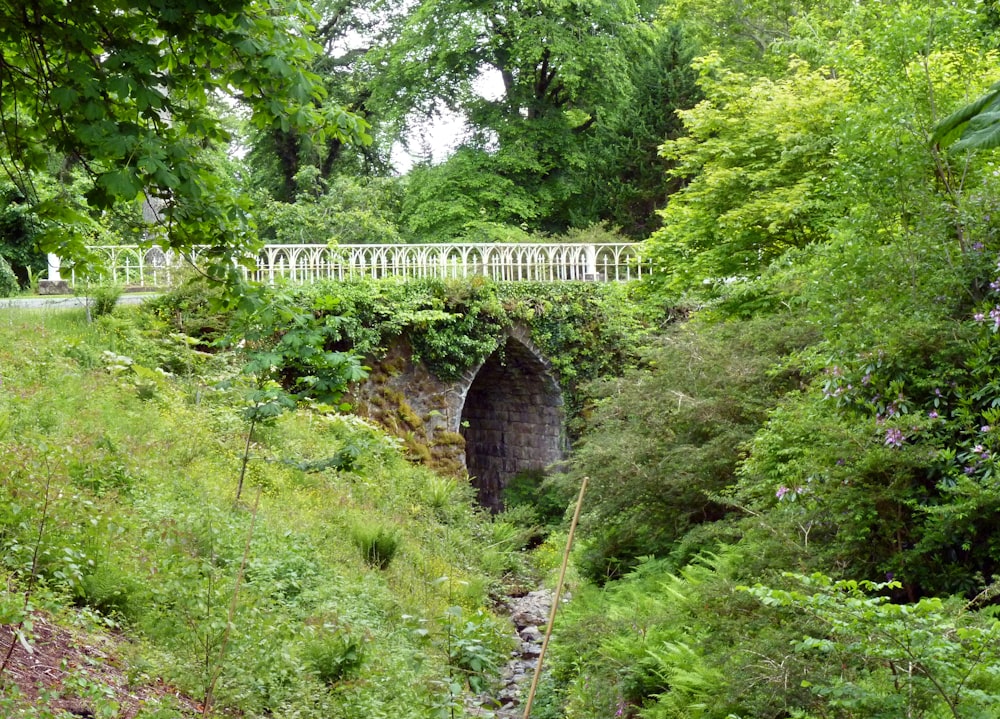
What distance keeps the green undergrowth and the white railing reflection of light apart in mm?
2669

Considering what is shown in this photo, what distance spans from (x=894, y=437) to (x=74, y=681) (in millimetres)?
4688

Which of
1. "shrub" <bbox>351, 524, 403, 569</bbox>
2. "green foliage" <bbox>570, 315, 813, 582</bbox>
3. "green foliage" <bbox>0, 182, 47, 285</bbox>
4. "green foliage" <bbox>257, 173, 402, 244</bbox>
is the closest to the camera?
"green foliage" <bbox>570, 315, 813, 582</bbox>

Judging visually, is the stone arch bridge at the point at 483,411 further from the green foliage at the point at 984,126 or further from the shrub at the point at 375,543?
the green foliage at the point at 984,126

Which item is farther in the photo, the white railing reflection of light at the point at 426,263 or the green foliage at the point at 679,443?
the white railing reflection of light at the point at 426,263

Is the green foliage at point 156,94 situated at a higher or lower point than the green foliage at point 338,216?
lower

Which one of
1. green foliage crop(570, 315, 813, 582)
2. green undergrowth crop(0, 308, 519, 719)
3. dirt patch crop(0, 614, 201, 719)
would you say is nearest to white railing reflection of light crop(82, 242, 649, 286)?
green undergrowth crop(0, 308, 519, 719)

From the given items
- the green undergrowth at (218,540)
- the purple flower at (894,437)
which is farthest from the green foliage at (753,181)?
A: the purple flower at (894,437)

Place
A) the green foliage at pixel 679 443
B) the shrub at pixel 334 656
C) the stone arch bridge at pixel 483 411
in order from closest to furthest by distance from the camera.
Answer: the shrub at pixel 334 656, the green foliage at pixel 679 443, the stone arch bridge at pixel 483 411

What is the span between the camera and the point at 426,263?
17734mm

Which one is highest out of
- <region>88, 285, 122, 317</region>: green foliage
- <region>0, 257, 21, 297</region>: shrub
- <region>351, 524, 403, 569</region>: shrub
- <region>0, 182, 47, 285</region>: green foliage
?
<region>0, 182, 47, 285</region>: green foliage

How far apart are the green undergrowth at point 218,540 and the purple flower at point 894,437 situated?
2707mm

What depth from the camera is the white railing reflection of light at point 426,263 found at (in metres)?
16.0

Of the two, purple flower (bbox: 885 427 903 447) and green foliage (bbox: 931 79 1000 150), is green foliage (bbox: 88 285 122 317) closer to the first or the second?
purple flower (bbox: 885 427 903 447)

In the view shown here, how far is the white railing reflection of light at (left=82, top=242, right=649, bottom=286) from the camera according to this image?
1603 cm
